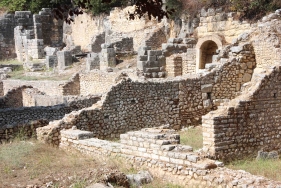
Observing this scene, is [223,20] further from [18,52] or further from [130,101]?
[18,52]

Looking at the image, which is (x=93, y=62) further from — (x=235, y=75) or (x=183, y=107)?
(x=183, y=107)

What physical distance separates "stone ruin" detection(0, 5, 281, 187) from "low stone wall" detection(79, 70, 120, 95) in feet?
0.15

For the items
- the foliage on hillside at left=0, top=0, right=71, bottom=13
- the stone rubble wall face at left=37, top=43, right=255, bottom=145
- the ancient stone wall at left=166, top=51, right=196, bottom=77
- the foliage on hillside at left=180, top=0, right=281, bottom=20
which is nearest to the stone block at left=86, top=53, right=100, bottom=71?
the ancient stone wall at left=166, top=51, right=196, bottom=77

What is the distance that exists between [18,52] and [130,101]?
25.9m

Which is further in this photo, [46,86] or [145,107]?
[46,86]

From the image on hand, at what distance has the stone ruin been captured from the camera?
28.4 feet

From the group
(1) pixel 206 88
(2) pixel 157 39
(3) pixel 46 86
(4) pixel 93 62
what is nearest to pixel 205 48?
(1) pixel 206 88

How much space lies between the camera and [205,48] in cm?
1989

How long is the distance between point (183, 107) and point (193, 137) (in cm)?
156

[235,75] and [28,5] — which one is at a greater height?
[28,5]

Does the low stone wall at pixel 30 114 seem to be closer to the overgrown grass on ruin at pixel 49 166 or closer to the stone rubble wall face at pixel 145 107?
the stone rubble wall face at pixel 145 107

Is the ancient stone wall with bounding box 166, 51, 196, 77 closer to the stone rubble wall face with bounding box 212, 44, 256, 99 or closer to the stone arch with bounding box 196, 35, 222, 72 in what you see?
the stone arch with bounding box 196, 35, 222, 72

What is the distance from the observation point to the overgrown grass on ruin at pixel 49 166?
743cm

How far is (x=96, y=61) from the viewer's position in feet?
81.9
